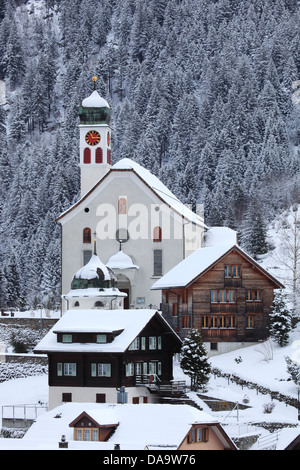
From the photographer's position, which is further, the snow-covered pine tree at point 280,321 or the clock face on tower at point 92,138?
the clock face on tower at point 92,138

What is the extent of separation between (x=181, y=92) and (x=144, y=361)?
132 m

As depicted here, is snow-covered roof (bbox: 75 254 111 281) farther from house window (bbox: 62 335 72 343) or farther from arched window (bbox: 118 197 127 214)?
arched window (bbox: 118 197 127 214)

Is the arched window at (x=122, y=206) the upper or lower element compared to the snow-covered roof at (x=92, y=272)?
Answer: upper

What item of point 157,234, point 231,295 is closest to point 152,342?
point 231,295

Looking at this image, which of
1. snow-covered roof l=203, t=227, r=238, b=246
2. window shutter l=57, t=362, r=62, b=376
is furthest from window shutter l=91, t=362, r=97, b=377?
snow-covered roof l=203, t=227, r=238, b=246

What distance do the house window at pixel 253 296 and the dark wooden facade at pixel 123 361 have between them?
7281mm

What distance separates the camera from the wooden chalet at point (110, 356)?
5519 centimetres

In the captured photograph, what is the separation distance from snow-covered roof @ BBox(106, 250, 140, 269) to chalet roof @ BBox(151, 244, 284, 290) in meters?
8.15

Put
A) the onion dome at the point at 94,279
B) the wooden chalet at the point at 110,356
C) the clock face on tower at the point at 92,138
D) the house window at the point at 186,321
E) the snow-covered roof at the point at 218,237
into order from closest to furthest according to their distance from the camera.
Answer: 1. the wooden chalet at the point at 110,356
2. the house window at the point at 186,321
3. the onion dome at the point at 94,279
4. the snow-covered roof at the point at 218,237
5. the clock face on tower at the point at 92,138

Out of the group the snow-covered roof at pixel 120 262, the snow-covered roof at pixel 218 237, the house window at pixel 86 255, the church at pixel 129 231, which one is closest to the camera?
the snow-covered roof at pixel 120 262

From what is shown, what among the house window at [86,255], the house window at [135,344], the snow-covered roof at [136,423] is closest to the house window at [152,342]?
the house window at [135,344]

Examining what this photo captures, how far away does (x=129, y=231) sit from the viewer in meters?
79.6

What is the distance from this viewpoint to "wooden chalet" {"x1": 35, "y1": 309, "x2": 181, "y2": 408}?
5519 centimetres

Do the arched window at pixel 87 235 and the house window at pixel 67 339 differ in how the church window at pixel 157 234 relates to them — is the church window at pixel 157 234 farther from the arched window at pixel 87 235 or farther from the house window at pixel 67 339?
the house window at pixel 67 339
